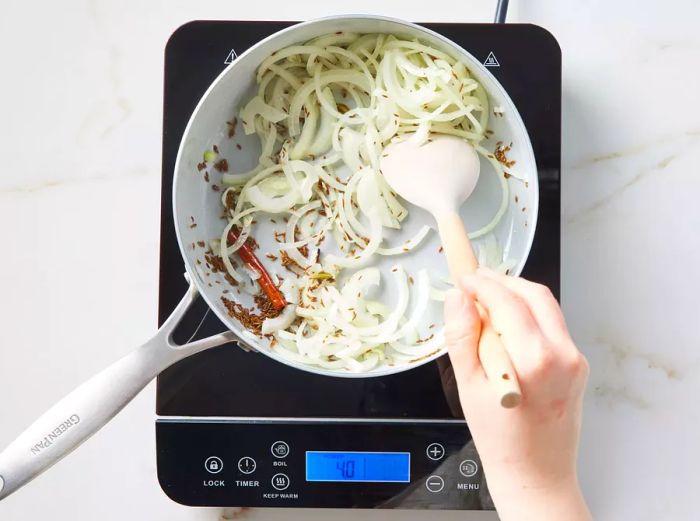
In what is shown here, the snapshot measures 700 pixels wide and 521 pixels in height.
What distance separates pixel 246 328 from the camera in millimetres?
775

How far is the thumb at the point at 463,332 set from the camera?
562 millimetres

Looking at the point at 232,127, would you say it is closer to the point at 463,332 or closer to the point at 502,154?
the point at 502,154

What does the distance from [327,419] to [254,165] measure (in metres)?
0.29

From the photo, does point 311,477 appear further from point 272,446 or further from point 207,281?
point 207,281

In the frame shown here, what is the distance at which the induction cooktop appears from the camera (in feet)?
2.68

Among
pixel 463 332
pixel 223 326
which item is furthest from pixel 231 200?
pixel 463 332

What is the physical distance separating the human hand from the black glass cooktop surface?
0.70 feet

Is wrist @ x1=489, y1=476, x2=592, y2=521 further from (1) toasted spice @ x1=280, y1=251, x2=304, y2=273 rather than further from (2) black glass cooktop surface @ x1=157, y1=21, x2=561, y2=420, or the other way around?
(1) toasted spice @ x1=280, y1=251, x2=304, y2=273

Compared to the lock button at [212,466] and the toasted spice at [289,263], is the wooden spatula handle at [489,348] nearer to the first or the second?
the toasted spice at [289,263]

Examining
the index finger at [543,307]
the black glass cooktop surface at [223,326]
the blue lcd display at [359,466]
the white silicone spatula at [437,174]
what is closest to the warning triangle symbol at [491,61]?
the black glass cooktop surface at [223,326]

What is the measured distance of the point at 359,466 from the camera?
0.82 metres

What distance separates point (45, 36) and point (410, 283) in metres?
0.52

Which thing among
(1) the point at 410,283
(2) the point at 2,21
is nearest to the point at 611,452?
(1) the point at 410,283

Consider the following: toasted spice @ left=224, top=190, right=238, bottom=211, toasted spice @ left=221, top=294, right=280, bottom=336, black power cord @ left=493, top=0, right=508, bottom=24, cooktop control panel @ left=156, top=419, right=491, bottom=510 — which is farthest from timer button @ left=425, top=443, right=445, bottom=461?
black power cord @ left=493, top=0, right=508, bottom=24
